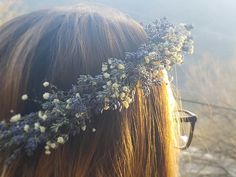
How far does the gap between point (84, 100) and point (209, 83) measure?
919 cm

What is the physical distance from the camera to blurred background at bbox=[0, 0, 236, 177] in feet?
26.6

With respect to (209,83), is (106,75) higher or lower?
higher

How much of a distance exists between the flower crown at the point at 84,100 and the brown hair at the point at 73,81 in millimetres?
17

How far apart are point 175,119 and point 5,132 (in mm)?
252

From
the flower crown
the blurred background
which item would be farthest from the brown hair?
the blurred background

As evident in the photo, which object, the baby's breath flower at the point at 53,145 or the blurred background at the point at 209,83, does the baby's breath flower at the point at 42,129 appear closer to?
the baby's breath flower at the point at 53,145

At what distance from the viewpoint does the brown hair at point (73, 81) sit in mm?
493

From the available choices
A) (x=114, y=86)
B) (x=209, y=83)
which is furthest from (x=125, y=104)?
(x=209, y=83)

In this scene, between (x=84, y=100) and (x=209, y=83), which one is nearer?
(x=84, y=100)

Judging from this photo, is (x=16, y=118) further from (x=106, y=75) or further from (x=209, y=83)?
(x=209, y=83)

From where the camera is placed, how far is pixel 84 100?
479 millimetres

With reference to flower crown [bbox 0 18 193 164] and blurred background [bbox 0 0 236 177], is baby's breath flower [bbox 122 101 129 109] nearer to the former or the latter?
flower crown [bbox 0 18 193 164]

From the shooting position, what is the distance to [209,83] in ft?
31.0

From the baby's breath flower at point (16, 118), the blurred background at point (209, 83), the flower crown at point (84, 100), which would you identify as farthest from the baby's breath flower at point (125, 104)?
the blurred background at point (209, 83)
